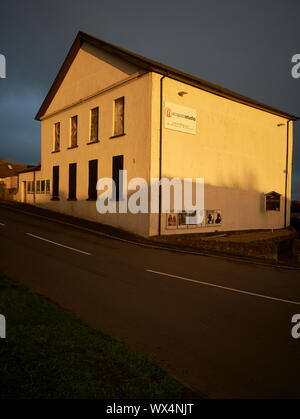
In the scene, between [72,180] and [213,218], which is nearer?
[213,218]

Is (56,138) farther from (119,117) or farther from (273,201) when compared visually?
(273,201)

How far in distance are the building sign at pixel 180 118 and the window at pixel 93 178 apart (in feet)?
21.7

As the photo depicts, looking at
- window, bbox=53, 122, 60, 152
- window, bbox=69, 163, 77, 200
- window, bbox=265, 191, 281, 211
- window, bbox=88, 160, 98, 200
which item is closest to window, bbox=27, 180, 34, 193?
window, bbox=53, 122, 60, 152

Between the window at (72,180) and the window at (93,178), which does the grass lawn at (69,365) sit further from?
the window at (72,180)

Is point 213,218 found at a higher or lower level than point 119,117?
lower

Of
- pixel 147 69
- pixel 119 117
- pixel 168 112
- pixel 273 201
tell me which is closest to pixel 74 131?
pixel 119 117

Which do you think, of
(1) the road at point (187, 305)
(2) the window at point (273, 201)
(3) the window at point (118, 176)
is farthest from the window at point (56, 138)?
(2) the window at point (273, 201)

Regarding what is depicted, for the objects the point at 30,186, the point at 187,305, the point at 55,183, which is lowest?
the point at 187,305

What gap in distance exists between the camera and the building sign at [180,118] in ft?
57.2

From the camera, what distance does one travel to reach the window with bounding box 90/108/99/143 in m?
21.5

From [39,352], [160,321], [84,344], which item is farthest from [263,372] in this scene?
[39,352]

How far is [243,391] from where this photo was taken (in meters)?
3.44

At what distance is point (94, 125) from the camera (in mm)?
21812

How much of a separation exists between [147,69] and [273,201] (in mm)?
15240
